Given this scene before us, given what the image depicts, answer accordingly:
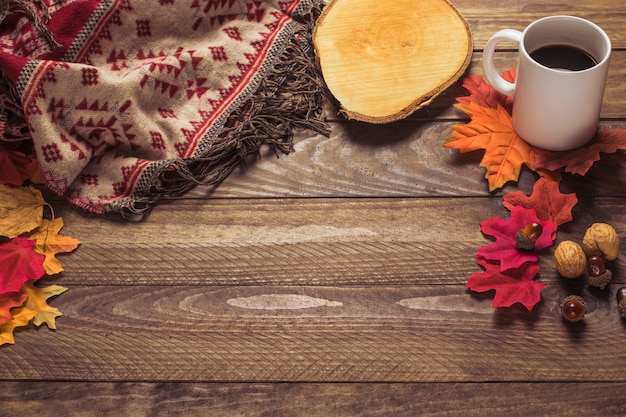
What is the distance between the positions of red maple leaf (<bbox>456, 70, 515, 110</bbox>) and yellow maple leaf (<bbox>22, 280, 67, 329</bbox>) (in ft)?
2.46

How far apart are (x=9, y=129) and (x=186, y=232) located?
370mm

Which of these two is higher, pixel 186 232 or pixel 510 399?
pixel 186 232

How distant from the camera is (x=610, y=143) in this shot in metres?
1.25

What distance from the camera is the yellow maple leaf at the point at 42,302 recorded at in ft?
3.76

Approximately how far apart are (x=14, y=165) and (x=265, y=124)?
439 mm

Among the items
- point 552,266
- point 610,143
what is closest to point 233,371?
point 552,266

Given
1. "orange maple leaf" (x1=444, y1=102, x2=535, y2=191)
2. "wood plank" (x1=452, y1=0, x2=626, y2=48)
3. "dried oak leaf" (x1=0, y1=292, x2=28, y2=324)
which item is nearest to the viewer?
"dried oak leaf" (x1=0, y1=292, x2=28, y2=324)

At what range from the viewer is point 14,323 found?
1.14 m

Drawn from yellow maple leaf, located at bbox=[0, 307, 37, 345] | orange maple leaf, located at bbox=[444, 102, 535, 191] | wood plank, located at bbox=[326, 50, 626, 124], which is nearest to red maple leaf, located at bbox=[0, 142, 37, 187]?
yellow maple leaf, located at bbox=[0, 307, 37, 345]

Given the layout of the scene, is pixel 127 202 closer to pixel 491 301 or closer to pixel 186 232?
pixel 186 232

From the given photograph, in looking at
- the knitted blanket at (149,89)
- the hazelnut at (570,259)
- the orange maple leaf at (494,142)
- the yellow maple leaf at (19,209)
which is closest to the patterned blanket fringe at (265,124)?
the knitted blanket at (149,89)

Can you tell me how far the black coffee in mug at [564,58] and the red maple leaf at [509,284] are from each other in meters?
0.32

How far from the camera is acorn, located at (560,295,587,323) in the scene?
107 cm

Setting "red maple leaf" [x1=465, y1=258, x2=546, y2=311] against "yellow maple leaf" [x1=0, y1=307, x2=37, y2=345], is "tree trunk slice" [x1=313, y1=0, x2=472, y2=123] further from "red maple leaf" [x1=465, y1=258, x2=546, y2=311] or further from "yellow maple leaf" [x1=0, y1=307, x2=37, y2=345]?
"yellow maple leaf" [x1=0, y1=307, x2=37, y2=345]
